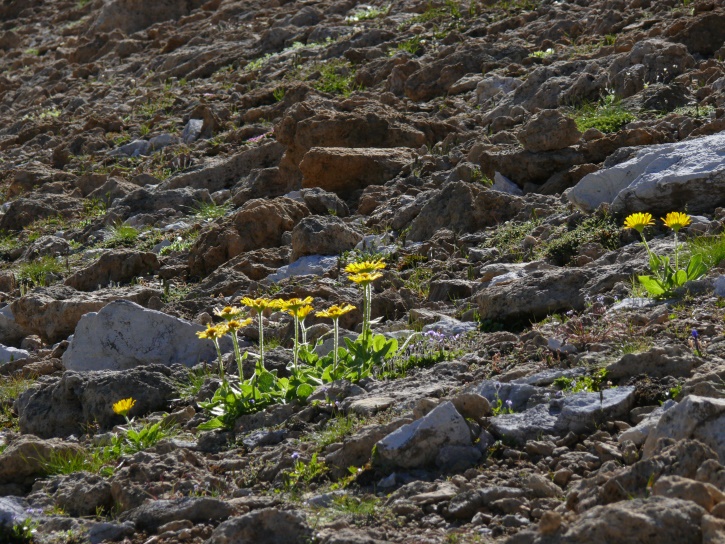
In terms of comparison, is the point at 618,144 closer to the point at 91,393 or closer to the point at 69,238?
the point at 91,393

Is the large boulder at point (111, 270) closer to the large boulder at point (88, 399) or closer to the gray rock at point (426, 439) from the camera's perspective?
the large boulder at point (88, 399)

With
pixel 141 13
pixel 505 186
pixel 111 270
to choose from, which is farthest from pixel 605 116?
pixel 141 13

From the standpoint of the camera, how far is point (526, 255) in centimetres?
697

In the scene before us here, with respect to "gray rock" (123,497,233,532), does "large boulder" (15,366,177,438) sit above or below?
below

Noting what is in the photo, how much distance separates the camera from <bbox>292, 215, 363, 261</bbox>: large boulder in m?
8.08

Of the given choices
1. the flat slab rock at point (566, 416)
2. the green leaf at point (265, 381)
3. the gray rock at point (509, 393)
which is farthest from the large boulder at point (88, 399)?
the flat slab rock at point (566, 416)

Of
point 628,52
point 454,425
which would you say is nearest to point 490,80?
point 628,52

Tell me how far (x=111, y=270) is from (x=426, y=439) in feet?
17.3

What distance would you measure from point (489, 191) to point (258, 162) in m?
3.49

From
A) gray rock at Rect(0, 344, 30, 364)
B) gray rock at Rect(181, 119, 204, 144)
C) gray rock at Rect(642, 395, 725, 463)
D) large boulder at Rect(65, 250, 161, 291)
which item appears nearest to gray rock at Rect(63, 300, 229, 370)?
gray rock at Rect(0, 344, 30, 364)

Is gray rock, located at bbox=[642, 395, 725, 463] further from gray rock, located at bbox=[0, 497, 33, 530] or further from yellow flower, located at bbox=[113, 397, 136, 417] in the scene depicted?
yellow flower, located at bbox=[113, 397, 136, 417]

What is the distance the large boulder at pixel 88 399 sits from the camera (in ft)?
19.3

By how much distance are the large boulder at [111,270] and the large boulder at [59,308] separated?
461 mm

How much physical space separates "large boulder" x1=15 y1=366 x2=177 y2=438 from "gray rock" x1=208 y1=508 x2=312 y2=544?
2.24 metres
